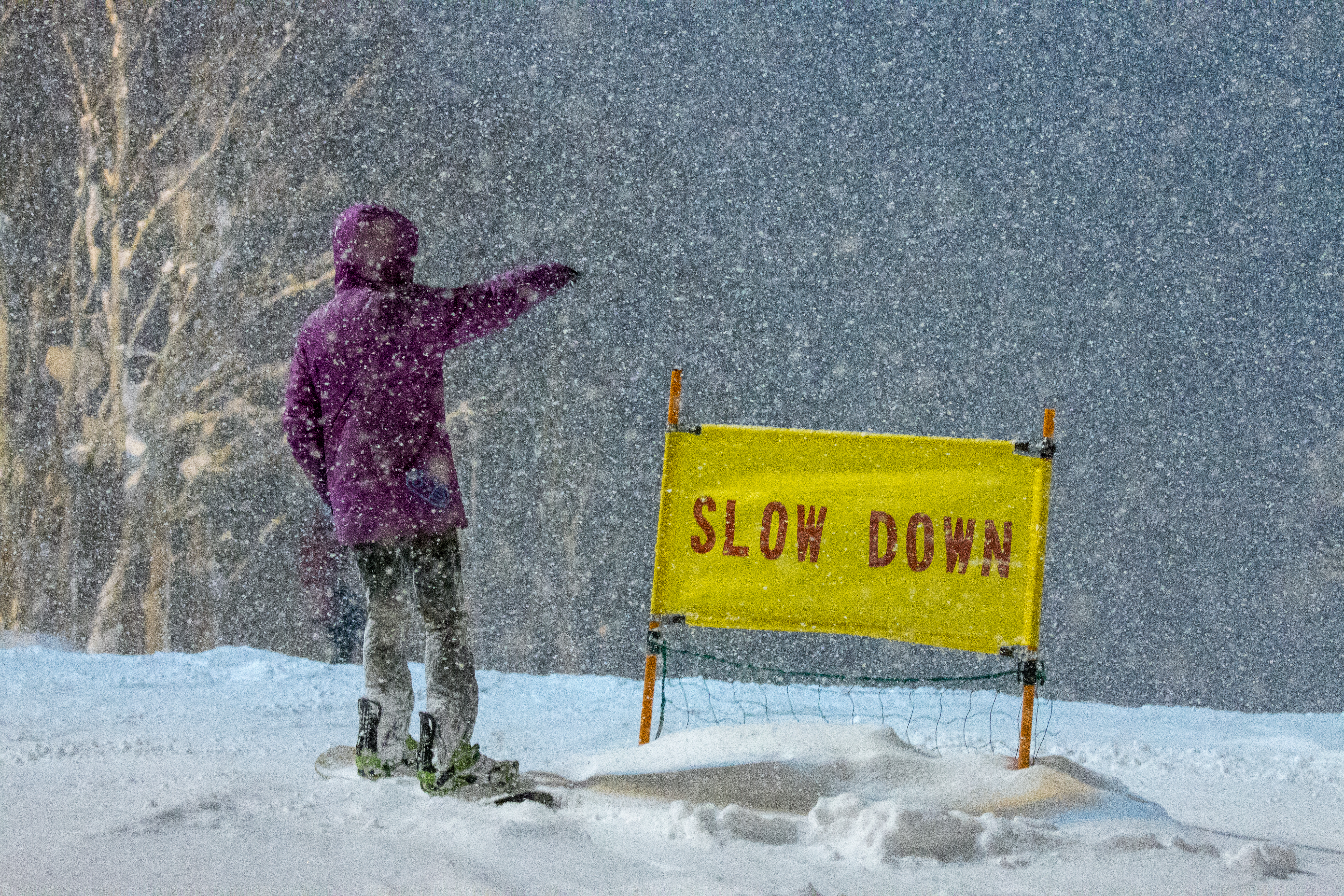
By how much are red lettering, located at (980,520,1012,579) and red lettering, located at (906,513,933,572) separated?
21 centimetres

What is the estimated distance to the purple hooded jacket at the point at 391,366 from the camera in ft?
10.4

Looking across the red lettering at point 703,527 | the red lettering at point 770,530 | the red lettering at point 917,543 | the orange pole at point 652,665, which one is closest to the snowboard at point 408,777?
the orange pole at point 652,665

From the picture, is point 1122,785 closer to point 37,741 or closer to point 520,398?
point 37,741

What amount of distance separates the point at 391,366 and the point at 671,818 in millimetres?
1687

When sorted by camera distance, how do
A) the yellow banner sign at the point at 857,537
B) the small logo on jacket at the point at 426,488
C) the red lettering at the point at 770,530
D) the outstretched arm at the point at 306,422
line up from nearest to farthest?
the small logo on jacket at the point at 426,488, the outstretched arm at the point at 306,422, the yellow banner sign at the point at 857,537, the red lettering at the point at 770,530

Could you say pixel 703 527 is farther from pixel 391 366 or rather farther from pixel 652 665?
pixel 391 366

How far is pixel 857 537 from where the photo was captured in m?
3.80

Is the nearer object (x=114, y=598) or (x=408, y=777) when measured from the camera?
(x=408, y=777)

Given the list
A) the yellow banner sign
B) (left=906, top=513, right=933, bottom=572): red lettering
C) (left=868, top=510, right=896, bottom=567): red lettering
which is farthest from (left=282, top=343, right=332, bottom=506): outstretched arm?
(left=906, top=513, right=933, bottom=572): red lettering

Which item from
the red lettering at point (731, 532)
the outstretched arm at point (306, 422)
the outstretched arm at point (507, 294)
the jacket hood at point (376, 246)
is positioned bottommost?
the red lettering at point (731, 532)

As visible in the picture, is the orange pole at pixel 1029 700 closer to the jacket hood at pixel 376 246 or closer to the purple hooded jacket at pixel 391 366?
the purple hooded jacket at pixel 391 366

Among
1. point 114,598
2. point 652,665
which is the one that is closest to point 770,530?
point 652,665

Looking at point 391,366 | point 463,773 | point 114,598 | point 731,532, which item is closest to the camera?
point 463,773

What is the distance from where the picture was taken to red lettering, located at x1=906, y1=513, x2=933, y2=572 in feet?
12.3
